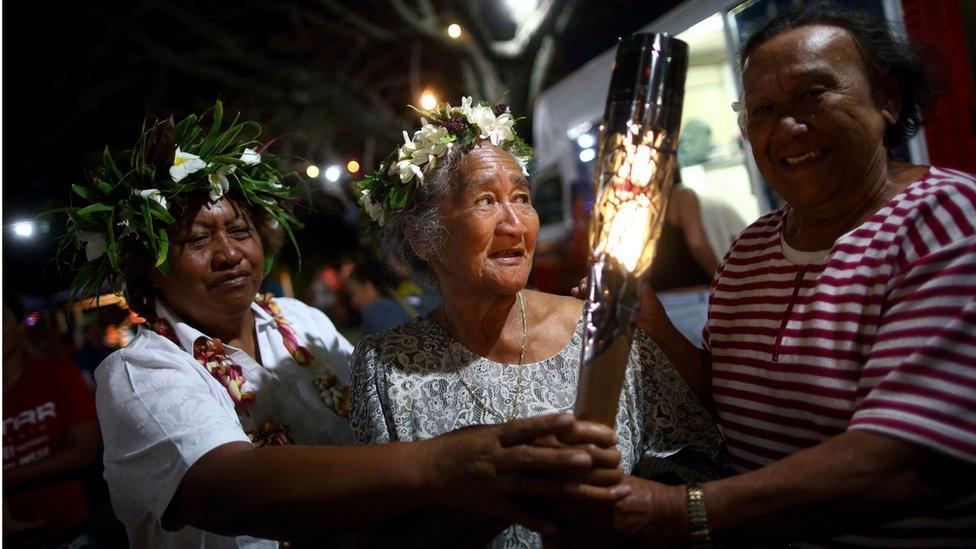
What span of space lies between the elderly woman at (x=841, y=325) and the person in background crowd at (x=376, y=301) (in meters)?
3.28

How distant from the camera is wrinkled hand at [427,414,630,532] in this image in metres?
1.74

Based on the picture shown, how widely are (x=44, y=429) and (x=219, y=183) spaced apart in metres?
2.26

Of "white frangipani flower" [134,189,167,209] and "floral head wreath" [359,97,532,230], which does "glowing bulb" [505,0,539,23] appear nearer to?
"floral head wreath" [359,97,532,230]

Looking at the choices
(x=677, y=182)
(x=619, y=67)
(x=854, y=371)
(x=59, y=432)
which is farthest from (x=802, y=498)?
(x=677, y=182)

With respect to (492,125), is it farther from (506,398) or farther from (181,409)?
(181,409)

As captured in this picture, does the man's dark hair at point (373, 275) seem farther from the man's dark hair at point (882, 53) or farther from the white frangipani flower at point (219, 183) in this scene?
the man's dark hair at point (882, 53)

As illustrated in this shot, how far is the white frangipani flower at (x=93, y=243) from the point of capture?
286cm

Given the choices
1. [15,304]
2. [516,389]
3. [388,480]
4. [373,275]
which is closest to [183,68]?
[373,275]

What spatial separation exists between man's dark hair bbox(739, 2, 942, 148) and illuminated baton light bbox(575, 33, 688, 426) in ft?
2.09

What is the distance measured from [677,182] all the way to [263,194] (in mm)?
3804

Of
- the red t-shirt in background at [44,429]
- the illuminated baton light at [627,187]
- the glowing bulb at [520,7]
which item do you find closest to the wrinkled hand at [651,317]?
the illuminated baton light at [627,187]

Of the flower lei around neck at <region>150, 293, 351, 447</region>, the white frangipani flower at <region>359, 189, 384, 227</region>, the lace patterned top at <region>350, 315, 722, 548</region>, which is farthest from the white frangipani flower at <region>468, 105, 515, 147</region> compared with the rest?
the flower lei around neck at <region>150, 293, 351, 447</region>

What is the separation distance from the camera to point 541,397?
8.37 feet

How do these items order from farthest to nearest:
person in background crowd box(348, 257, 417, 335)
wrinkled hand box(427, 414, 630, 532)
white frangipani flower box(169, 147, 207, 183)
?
1. person in background crowd box(348, 257, 417, 335)
2. white frangipani flower box(169, 147, 207, 183)
3. wrinkled hand box(427, 414, 630, 532)
